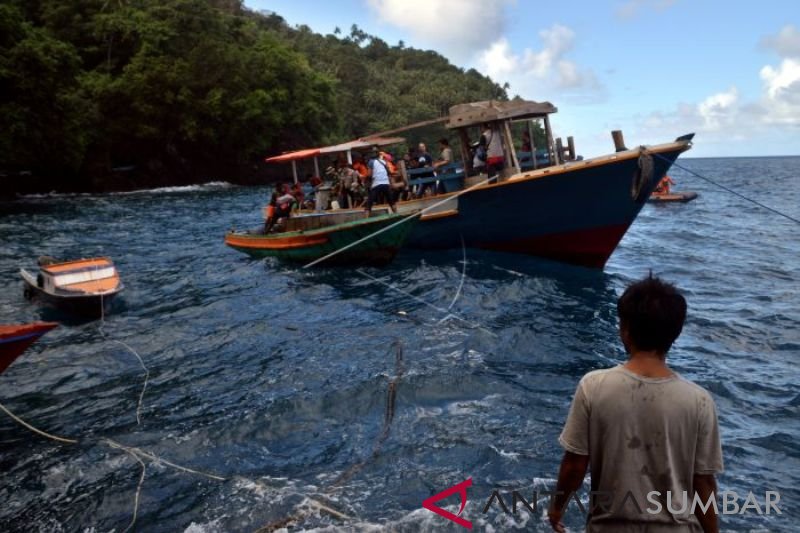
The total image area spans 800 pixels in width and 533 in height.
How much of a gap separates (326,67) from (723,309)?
78.9 meters

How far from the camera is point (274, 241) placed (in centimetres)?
1587

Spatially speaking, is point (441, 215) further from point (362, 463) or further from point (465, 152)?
point (362, 463)

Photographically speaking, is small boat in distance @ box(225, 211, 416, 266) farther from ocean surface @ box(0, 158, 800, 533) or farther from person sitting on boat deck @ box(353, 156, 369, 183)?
person sitting on boat deck @ box(353, 156, 369, 183)

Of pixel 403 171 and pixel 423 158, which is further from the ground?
pixel 423 158

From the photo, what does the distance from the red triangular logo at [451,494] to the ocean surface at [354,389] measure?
0.06 m

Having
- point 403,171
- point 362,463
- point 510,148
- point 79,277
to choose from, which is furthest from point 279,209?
point 362,463

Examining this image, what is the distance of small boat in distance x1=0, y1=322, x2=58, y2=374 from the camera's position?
20.8 ft

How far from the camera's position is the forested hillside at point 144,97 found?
31.4m

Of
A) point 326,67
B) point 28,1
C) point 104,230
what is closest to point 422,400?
point 104,230

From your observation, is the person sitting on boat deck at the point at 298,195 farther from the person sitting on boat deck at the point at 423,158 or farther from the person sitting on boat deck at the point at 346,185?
the person sitting on boat deck at the point at 423,158

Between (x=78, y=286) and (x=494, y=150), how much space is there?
949 centimetres

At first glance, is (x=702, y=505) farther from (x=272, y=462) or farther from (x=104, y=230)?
(x=104, y=230)

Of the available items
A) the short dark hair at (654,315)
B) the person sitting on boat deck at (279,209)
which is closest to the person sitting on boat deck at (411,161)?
the person sitting on boat deck at (279,209)

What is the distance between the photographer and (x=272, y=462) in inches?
240
